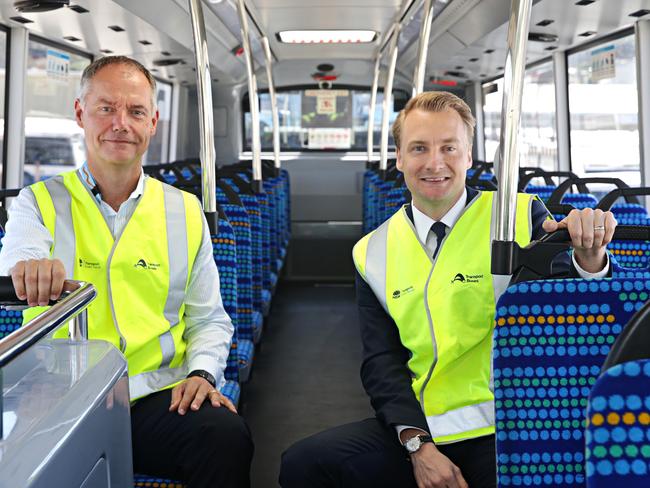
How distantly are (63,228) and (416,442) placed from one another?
122 centimetres

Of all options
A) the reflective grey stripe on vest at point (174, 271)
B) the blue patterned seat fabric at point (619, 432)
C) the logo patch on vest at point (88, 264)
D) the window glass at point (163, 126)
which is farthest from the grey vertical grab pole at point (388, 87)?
the blue patterned seat fabric at point (619, 432)

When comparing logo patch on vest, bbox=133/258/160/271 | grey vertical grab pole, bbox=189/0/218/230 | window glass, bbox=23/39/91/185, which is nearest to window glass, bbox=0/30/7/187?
window glass, bbox=23/39/91/185

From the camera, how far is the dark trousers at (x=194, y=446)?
2.08 m

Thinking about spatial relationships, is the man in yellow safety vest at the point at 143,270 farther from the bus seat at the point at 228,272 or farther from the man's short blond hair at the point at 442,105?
the man's short blond hair at the point at 442,105

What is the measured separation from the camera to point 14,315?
2.34 meters

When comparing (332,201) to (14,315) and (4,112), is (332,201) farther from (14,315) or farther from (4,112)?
(14,315)

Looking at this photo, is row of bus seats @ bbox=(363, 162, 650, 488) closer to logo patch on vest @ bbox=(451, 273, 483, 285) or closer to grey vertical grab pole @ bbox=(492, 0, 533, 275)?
grey vertical grab pole @ bbox=(492, 0, 533, 275)

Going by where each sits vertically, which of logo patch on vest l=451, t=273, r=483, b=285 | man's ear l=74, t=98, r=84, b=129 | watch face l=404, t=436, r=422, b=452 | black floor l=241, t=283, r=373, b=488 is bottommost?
black floor l=241, t=283, r=373, b=488

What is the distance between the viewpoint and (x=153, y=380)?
2.25 metres

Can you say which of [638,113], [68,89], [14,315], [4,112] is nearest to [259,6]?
[68,89]

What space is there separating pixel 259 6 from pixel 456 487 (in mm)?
5477

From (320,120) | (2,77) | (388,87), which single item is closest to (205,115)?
(2,77)

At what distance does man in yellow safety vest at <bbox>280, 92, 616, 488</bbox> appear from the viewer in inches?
78.0

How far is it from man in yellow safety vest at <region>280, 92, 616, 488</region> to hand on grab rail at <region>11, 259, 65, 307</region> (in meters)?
0.86
